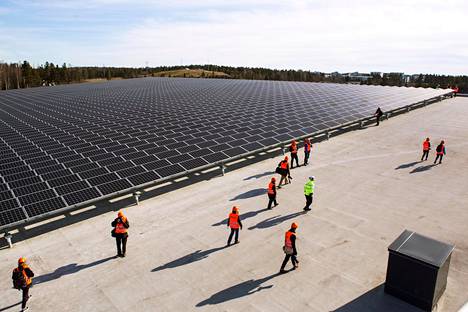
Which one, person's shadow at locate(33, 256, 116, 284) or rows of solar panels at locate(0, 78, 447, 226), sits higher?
rows of solar panels at locate(0, 78, 447, 226)

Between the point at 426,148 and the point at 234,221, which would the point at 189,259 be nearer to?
the point at 234,221

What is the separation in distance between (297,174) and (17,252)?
14885 millimetres

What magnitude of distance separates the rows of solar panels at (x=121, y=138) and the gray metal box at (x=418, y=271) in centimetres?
1149

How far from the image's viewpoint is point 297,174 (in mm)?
20141

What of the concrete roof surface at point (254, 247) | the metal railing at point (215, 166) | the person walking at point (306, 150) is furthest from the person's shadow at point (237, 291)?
the person walking at point (306, 150)

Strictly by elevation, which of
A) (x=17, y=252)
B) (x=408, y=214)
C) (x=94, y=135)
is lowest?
(x=17, y=252)

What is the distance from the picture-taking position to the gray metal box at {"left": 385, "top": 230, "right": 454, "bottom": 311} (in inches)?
347

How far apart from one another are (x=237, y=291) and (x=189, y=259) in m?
2.54

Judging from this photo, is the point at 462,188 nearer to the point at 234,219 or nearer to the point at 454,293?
the point at 454,293

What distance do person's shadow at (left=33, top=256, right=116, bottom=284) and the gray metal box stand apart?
9.66 m

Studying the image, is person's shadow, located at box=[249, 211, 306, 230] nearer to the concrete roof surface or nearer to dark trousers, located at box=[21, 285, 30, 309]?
the concrete roof surface

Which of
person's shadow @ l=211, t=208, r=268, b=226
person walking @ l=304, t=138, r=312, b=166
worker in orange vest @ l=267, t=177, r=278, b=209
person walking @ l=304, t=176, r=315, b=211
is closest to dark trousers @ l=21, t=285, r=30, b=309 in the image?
person's shadow @ l=211, t=208, r=268, b=226

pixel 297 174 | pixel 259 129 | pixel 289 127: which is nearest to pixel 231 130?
pixel 259 129

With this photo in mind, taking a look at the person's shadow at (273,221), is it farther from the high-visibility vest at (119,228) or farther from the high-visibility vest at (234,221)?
the high-visibility vest at (119,228)
